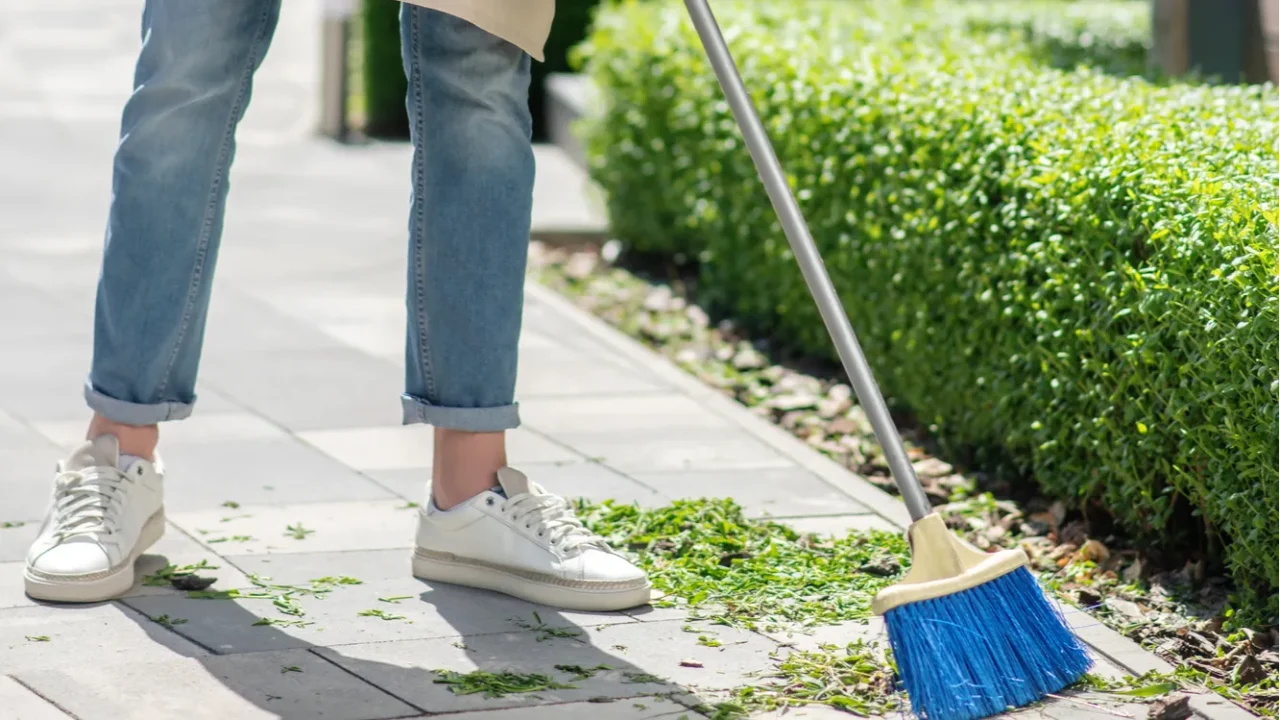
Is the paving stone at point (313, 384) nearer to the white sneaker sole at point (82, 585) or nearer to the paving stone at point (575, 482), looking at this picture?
the paving stone at point (575, 482)

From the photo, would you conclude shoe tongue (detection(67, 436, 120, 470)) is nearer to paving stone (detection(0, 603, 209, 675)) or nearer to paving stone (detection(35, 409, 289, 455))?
paving stone (detection(0, 603, 209, 675))

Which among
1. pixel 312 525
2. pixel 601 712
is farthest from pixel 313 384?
pixel 601 712

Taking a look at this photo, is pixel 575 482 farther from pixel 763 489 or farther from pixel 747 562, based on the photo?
pixel 747 562

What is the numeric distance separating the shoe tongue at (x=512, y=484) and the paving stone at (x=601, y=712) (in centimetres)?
60

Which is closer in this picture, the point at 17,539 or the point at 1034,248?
the point at 17,539

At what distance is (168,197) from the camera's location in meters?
2.92

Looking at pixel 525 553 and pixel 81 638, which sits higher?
pixel 525 553

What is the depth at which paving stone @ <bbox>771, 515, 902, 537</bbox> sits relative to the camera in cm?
347

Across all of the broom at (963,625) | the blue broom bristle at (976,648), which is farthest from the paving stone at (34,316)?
the blue broom bristle at (976,648)

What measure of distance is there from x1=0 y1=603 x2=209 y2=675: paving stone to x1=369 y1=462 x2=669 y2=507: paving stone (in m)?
0.86

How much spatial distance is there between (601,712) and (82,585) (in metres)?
0.90

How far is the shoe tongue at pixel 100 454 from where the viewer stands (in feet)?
9.89

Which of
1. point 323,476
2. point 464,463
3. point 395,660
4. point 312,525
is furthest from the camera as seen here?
point 323,476

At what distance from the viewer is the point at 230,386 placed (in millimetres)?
4453
